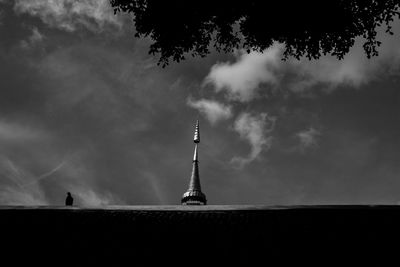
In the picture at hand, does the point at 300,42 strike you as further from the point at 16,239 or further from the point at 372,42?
the point at 16,239

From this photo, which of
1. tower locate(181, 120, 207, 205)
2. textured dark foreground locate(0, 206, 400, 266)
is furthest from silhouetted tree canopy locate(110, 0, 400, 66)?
tower locate(181, 120, 207, 205)

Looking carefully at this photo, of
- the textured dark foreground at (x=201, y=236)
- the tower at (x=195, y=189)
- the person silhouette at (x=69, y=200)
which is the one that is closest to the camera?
the textured dark foreground at (x=201, y=236)

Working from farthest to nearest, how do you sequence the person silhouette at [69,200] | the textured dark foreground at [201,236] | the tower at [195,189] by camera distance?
1. the tower at [195,189]
2. the person silhouette at [69,200]
3. the textured dark foreground at [201,236]

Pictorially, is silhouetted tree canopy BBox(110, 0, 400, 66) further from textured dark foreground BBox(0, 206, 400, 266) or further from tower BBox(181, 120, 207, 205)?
tower BBox(181, 120, 207, 205)

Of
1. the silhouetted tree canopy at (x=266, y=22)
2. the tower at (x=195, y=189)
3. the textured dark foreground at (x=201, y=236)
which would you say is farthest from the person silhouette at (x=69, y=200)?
the tower at (x=195, y=189)

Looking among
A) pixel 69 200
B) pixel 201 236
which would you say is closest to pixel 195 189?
pixel 69 200

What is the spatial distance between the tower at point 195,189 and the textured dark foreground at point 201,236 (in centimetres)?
1913

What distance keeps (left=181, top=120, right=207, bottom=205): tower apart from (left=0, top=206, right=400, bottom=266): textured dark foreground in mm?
19131

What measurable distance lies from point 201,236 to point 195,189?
23623 millimetres

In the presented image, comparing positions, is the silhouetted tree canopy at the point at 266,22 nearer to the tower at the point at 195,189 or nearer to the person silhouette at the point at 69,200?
the person silhouette at the point at 69,200

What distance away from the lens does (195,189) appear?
37.7 metres

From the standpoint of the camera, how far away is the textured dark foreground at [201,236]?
1263 cm

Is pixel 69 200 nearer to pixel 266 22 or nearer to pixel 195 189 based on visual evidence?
pixel 266 22

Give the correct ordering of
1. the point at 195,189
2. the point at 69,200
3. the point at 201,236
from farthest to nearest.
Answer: the point at 195,189
the point at 69,200
the point at 201,236
